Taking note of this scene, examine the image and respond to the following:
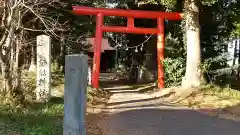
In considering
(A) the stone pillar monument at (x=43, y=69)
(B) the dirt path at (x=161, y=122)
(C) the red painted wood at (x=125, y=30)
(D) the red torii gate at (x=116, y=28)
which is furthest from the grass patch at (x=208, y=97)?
(A) the stone pillar monument at (x=43, y=69)

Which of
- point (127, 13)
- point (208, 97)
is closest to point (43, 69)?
point (208, 97)

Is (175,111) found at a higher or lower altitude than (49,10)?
lower

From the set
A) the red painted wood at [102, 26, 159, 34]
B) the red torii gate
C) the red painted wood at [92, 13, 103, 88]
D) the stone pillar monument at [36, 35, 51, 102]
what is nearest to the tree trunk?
the red torii gate

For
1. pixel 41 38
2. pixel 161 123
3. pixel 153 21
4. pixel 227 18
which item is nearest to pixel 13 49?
pixel 41 38

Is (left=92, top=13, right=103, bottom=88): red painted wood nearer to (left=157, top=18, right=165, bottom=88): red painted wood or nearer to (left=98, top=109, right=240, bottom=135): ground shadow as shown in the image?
(left=157, top=18, right=165, bottom=88): red painted wood

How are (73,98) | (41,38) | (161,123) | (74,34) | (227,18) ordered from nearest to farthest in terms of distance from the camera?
(73,98)
(161,123)
(41,38)
(227,18)
(74,34)

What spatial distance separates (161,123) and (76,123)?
5.05m

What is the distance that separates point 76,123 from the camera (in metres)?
4.59

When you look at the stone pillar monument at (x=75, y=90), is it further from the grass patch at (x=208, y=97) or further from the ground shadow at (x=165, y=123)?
the grass patch at (x=208, y=97)

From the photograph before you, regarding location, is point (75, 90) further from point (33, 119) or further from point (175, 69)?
point (175, 69)

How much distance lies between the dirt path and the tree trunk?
3.96 m

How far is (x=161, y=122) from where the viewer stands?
9.50 m

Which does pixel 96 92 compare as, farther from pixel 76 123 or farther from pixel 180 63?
pixel 76 123

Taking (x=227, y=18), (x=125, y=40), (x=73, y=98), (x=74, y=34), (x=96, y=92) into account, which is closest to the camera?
(x=73, y=98)
